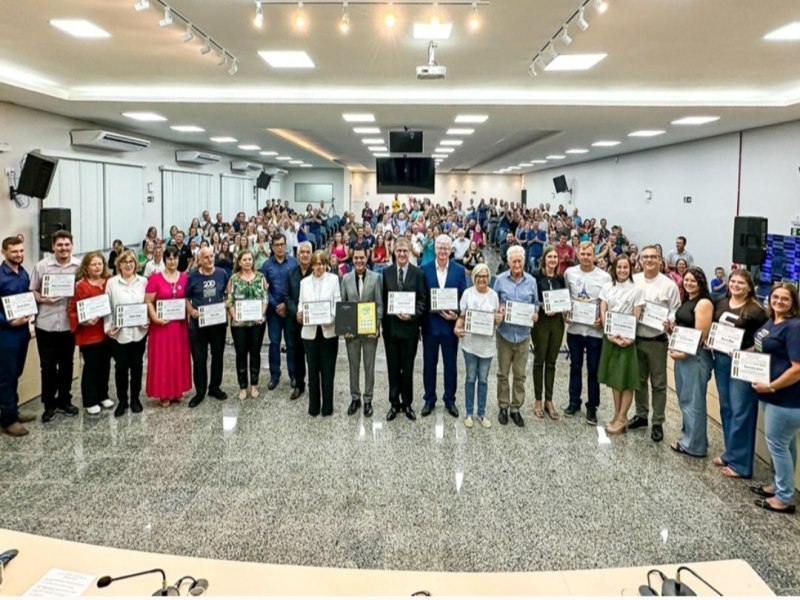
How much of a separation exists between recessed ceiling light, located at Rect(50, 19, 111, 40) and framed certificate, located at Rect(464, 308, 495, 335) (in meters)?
4.25

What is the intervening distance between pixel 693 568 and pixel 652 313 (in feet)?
9.25

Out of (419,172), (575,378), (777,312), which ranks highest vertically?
(419,172)

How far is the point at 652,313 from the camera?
14.9 ft

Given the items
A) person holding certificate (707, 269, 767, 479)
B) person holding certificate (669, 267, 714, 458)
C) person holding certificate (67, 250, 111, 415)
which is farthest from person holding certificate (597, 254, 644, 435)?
person holding certificate (67, 250, 111, 415)

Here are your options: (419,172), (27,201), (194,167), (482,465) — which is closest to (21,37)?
(27,201)

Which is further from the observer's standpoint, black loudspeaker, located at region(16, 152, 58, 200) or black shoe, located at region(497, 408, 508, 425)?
black loudspeaker, located at region(16, 152, 58, 200)

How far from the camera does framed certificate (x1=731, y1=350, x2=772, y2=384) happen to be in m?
3.55

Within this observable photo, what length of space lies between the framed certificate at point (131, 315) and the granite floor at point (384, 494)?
91 centimetres

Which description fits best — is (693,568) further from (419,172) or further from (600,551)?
(419,172)

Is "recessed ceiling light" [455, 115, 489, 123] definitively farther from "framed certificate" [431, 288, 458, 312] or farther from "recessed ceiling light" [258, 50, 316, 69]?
"framed certificate" [431, 288, 458, 312]

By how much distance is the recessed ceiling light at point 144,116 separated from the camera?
886cm

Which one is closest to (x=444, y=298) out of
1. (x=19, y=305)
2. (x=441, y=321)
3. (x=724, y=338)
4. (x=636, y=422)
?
(x=441, y=321)

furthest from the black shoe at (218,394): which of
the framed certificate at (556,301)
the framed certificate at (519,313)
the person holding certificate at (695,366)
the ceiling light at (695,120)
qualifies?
the ceiling light at (695,120)

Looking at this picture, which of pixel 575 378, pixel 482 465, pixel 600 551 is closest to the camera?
pixel 600 551
